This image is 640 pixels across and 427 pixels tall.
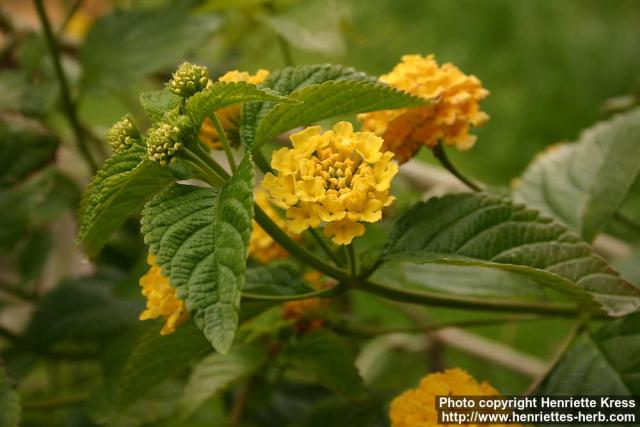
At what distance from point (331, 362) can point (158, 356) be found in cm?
22

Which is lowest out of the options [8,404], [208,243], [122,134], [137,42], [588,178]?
[8,404]

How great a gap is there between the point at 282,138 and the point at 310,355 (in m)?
0.79

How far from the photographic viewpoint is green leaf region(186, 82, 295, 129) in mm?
640

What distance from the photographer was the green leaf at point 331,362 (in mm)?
894

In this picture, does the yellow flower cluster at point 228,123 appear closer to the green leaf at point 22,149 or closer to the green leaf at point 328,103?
the green leaf at point 328,103

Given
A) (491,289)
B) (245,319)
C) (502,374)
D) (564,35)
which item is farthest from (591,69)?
(245,319)

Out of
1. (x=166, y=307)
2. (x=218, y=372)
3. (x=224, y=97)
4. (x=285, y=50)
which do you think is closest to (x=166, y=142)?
(x=224, y=97)

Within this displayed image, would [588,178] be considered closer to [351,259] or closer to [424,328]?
[424,328]

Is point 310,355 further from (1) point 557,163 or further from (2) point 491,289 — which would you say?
(1) point 557,163

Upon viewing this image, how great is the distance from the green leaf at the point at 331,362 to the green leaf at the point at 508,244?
7.3 inches

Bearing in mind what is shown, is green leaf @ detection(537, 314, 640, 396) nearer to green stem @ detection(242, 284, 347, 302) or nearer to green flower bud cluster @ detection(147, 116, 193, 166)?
green stem @ detection(242, 284, 347, 302)

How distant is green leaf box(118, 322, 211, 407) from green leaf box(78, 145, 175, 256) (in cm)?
12

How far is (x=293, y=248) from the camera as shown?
2.38ft

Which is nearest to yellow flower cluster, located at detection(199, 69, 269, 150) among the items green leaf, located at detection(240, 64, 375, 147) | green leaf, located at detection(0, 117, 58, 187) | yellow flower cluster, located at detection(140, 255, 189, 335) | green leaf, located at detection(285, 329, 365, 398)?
green leaf, located at detection(240, 64, 375, 147)
